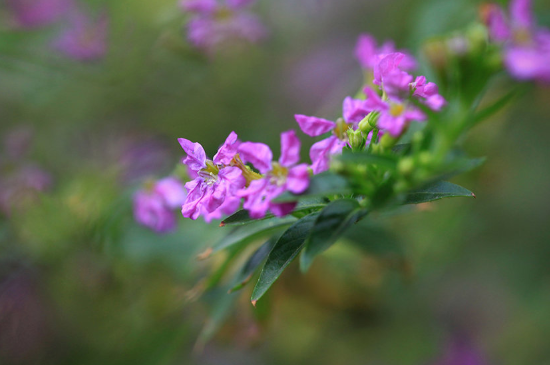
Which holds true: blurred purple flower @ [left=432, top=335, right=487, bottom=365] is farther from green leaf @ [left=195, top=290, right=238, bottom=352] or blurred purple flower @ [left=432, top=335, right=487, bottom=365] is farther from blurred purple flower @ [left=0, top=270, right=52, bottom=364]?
blurred purple flower @ [left=0, top=270, right=52, bottom=364]

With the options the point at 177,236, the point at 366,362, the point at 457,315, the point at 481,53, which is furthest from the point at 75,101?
the point at 457,315

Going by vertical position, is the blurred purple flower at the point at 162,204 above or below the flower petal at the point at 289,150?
above

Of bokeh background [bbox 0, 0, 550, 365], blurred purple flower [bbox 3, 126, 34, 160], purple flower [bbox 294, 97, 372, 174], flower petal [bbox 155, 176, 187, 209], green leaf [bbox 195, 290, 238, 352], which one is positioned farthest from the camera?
blurred purple flower [bbox 3, 126, 34, 160]

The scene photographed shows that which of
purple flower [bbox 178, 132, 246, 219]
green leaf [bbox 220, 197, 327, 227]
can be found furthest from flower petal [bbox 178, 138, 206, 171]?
green leaf [bbox 220, 197, 327, 227]

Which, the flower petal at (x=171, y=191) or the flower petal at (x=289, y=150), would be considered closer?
the flower petal at (x=289, y=150)

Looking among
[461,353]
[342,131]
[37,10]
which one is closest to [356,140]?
[342,131]

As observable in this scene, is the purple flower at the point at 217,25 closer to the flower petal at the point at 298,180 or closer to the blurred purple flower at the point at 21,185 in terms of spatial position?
the blurred purple flower at the point at 21,185

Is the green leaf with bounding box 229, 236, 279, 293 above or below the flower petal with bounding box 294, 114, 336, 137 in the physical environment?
below

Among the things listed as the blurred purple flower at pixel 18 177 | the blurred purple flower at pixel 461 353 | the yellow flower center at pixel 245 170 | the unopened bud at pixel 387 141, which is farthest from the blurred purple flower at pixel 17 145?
the blurred purple flower at pixel 461 353
